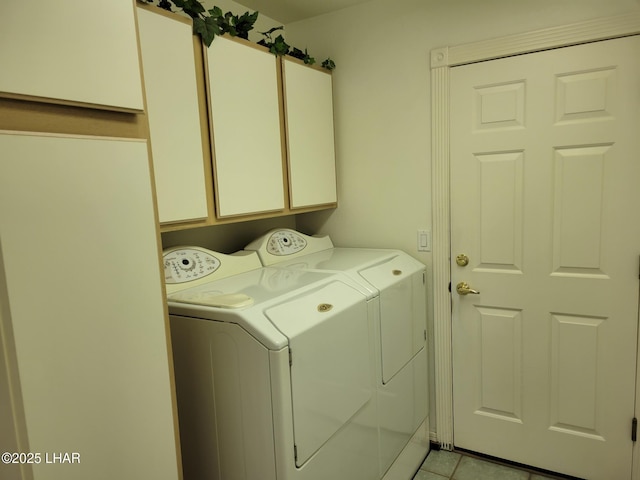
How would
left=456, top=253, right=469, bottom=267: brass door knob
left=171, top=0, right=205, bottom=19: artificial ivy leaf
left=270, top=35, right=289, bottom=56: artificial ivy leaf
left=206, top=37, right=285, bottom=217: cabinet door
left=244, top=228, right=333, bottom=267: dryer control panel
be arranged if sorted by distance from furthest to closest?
left=456, top=253, right=469, bottom=267: brass door knob, left=244, top=228, right=333, bottom=267: dryer control panel, left=270, top=35, right=289, bottom=56: artificial ivy leaf, left=206, top=37, right=285, bottom=217: cabinet door, left=171, top=0, right=205, bottom=19: artificial ivy leaf

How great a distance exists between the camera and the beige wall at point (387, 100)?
222 centimetres

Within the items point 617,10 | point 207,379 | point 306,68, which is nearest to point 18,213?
point 207,379

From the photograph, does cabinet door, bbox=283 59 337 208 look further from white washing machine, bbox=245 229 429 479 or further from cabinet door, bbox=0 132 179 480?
cabinet door, bbox=0 132 179 480

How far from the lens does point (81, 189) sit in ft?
3.17

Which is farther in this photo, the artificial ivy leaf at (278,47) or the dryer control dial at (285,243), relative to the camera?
the dryer control dial at (285,243)

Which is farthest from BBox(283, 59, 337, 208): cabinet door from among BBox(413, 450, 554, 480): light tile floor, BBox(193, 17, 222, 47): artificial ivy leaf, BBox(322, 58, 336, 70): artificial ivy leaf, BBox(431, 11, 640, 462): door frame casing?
BBox(413, 450, 554, 480): light tile floor

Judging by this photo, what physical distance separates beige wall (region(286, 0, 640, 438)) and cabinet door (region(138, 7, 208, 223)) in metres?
1.10

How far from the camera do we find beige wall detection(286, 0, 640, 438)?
222cm

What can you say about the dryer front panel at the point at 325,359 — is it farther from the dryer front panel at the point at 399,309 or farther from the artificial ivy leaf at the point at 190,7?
the artificial ivy leaf at the point at 190,7

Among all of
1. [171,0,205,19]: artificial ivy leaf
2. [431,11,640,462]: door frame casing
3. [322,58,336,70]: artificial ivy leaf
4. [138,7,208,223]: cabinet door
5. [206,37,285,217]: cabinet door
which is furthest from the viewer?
[322,58,336,70]: artificial ivy leaf

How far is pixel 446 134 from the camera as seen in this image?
227 cm

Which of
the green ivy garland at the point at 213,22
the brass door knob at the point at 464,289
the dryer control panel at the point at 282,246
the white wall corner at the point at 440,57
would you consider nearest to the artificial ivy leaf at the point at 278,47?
the green ivy garland at the point at 213,22

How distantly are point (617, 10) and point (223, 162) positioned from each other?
178 cm

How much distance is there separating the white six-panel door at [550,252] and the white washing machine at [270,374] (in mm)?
858
